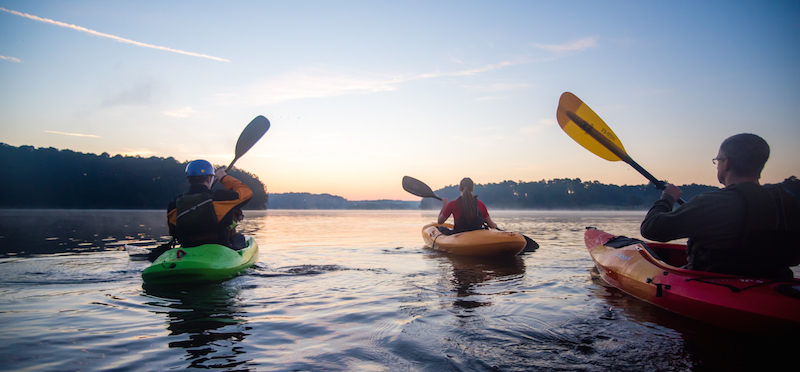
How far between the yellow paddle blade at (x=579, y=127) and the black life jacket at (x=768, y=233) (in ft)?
9.90

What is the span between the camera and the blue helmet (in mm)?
5543

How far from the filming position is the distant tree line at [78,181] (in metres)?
68.9

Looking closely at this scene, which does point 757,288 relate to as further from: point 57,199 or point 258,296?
point 57,199

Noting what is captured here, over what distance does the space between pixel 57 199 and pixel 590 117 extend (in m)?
89.6

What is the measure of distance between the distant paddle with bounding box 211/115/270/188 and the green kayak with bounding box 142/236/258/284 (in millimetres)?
3007

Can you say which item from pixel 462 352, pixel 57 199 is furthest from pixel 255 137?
pixel 57 199

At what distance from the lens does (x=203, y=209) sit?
18.0 ft

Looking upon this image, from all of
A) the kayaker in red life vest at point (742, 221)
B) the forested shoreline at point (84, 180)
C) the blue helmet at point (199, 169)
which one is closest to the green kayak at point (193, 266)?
the blue helmet at point (199, 169)

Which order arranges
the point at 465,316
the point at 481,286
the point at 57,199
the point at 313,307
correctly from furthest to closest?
the point at 57,199
the point at 481,286
the point at 313,307
the point at 465,316

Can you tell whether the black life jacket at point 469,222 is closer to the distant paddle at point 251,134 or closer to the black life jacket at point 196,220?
the distant paddle at point 251,134

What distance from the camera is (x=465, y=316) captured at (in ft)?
12.8

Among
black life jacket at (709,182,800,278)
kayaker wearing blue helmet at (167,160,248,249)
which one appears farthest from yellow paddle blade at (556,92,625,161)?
kayaker wearing blue helmet at (167,160,248,249)

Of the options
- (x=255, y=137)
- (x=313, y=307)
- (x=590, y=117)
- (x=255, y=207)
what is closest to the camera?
(x=313, y=307)

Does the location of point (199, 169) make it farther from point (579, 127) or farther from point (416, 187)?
point (416, 187)
